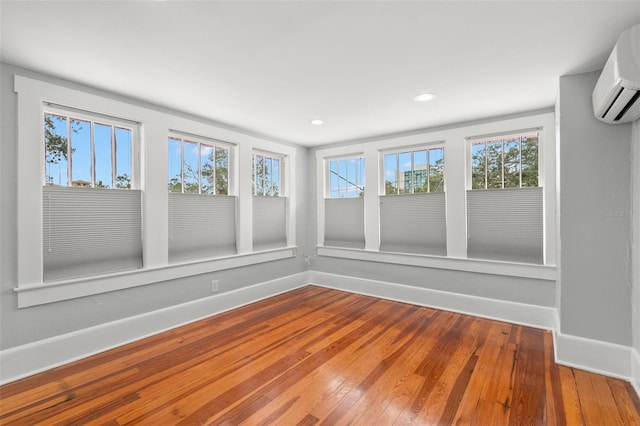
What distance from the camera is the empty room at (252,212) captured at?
1.80 m

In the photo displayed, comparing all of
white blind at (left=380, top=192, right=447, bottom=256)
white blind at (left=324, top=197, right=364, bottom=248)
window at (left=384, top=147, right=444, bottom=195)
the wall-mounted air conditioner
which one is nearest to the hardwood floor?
white blind at (left=380, top=192, right=447, bottom=256)

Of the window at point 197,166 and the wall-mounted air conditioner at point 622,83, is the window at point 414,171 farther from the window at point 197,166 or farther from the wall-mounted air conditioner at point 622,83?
the window at point 197,166

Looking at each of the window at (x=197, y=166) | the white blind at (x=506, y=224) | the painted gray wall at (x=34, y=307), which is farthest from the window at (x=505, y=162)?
the painted gray wall at (x=34, y=307)

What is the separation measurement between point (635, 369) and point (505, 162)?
223 centimetres

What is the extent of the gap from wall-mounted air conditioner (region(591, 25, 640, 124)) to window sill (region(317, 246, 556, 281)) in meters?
1.68

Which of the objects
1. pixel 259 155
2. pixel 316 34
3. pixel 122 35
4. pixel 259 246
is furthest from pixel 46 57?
pixel 259 246

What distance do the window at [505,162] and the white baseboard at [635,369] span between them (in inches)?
70.0

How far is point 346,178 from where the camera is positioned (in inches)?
190

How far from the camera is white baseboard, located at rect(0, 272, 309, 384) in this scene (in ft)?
7.26

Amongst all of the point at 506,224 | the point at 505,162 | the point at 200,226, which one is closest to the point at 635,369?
the point at 506,224

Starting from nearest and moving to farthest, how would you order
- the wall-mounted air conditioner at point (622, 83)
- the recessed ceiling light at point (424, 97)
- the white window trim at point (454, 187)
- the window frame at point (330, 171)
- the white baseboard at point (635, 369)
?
the wall-mounted air conditioner at point (622, 83), the white baseboard at point (635, 369), the recessed ceiling light at point (424, 97), the white window trim at point (454, 187), the window frame at point (330, 171)

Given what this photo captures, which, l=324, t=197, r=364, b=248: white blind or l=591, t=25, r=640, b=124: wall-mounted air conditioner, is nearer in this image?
l=591, t=25, r=640, b=124: wall-mounted air conditioner

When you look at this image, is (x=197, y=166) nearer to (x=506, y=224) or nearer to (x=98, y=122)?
(x=98, y=122)

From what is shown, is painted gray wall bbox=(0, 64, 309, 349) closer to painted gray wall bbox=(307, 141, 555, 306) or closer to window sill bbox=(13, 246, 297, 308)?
window sill bbox=(13, 246, 297, 308)
